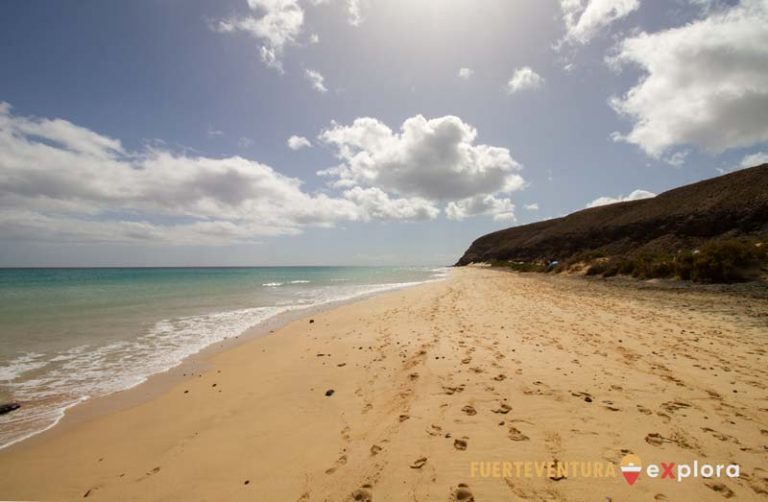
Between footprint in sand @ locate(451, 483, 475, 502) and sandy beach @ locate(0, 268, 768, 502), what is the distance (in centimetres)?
2

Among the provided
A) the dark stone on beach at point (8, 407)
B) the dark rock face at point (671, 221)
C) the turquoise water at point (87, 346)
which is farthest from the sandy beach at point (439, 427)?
the dark rock face at point (671, 221)

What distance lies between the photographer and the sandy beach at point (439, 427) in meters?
3.37

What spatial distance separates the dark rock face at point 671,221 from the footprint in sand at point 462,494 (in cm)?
4136

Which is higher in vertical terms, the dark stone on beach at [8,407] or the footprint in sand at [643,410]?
the footprint in sand at [643,410]

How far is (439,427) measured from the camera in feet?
14.5

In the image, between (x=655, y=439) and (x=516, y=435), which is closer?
(x=655, y=439)

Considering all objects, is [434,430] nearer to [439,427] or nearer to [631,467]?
[439,427]

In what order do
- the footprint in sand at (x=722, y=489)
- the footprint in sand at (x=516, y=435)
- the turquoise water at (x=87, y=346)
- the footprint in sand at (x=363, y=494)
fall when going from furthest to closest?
the turquoise water at (x=87, y=346)
the footprint in sand at (x=516, y=435)
the footprint in sand at (x=363, y=494)
the footprint in sand at (x=722, y=489)

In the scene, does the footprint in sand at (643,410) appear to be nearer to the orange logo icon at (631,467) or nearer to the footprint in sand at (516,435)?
the orange logo icon at (631,467)

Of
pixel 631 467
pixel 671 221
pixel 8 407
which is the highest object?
pixel 671 221

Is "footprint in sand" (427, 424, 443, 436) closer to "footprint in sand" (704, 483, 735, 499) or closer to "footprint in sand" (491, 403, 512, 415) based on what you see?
"footprint in sand" (491, 403, 512, 415)

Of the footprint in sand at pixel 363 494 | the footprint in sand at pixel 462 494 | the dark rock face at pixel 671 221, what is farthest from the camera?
the dark rock face at pixel 671 221

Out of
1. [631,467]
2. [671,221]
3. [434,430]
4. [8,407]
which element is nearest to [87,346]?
[8,407]

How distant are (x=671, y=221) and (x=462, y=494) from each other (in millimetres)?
52697
